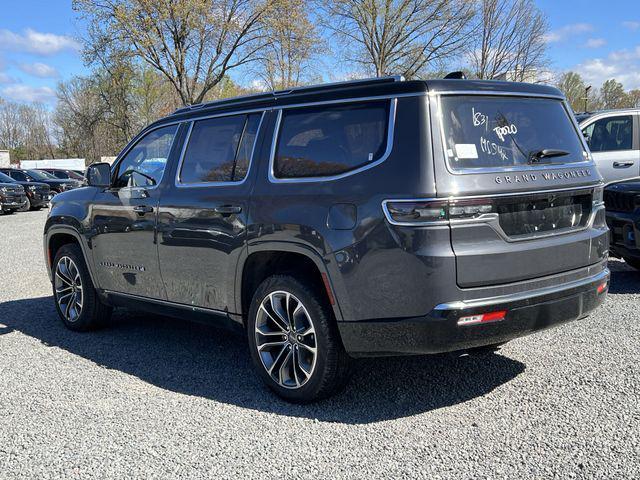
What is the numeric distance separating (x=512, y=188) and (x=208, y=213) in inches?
80.9

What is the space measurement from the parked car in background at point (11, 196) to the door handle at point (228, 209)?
2074 cm

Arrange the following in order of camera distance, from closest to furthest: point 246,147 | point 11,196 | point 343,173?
point 343,173 < point 246,147 < point 11,196

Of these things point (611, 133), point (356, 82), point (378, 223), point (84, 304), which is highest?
point (356, 82)

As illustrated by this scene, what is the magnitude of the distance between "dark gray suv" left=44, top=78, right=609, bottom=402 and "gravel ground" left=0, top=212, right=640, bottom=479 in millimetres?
413

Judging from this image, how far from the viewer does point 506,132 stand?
358 centimetres

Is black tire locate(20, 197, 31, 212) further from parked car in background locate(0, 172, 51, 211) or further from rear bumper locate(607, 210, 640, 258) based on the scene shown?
rear bumper locate(607, 210, 640, 258)

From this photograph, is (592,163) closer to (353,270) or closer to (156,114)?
(353,270)

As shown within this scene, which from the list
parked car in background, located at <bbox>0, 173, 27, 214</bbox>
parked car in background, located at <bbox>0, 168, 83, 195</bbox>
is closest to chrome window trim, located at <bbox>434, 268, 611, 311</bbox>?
parked car in background, located at <bbox>0, 173, 27, 214</bbox>

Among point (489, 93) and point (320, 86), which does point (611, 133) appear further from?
point (320, 86)

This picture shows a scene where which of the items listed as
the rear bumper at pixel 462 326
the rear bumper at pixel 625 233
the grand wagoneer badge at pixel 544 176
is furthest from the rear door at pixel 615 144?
the rear bumper at pixel 462 326

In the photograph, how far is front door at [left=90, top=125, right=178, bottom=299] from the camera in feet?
15.9

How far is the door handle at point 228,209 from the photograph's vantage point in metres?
4.06

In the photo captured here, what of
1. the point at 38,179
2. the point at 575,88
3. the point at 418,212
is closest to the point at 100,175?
the point at 418,212

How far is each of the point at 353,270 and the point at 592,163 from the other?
6.07ft
